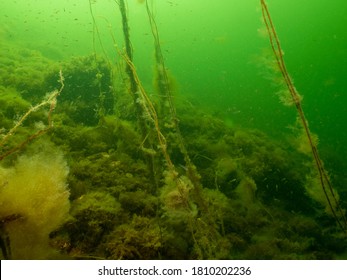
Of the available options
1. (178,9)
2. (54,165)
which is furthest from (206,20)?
(54,165)

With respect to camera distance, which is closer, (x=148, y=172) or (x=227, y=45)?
(x=148, y=172)

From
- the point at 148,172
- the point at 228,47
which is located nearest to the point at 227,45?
the point at 228,47

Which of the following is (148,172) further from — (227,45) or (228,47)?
(227,45)

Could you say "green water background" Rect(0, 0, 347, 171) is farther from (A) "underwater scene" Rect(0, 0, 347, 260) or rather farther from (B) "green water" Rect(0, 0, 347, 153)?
(A) "underwater scene" Rect(0, 0, 347, 260)

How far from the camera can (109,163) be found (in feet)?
15.0

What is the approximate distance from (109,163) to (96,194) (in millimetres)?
899

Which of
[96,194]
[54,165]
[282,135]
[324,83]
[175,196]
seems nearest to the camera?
[54,165]

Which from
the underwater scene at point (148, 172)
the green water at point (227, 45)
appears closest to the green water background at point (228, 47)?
the green water at point (227, 45)

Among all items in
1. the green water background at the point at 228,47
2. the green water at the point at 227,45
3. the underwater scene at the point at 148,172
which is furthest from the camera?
the green water at the point at 227,45

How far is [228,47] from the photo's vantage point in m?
39.5

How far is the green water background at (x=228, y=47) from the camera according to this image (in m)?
13.8

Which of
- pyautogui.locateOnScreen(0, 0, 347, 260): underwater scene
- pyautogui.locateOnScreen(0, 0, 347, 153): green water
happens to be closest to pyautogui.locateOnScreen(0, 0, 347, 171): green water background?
pyautogui.locateOnScreen(0, 0, 347, 153): green water

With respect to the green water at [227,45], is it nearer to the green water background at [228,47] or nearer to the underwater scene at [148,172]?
the green water background at [228,47]
